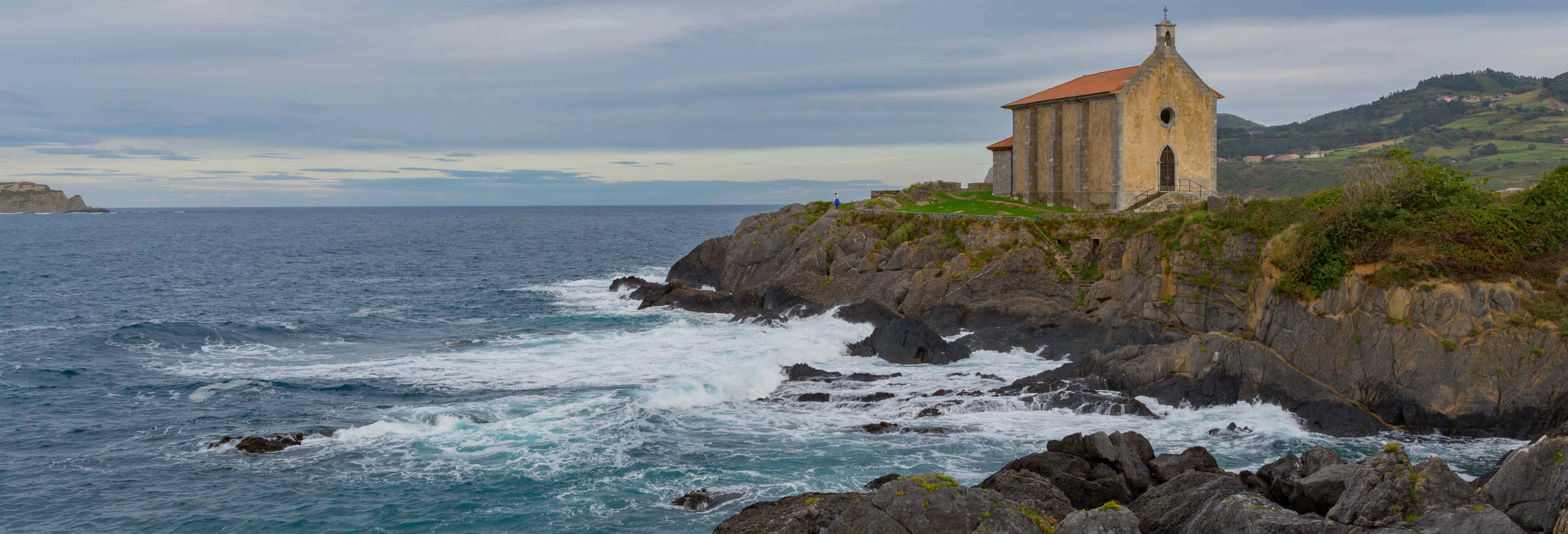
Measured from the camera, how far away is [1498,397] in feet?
75.3

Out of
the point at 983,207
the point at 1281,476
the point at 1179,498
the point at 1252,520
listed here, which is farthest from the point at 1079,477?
the point at 983,207

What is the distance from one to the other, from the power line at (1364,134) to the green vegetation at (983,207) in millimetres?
82405

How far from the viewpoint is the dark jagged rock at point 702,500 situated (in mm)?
18516

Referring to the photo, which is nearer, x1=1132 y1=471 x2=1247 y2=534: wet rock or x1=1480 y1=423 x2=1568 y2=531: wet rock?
x1=1480 y1=423 x2=1568 y2=531: wet rock

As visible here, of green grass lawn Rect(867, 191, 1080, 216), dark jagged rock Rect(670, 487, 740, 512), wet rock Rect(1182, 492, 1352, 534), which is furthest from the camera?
green grass lawn Rect(867, 191, 1080, 216)

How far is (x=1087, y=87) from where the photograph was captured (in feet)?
146

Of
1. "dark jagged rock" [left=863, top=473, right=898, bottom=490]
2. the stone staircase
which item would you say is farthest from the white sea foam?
the stone staircase

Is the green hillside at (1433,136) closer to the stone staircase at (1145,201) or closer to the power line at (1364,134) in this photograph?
the power line at (1364,134)

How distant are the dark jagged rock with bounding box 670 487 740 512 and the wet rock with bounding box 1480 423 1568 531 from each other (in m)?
12.5

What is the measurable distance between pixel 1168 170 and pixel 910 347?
18.0m

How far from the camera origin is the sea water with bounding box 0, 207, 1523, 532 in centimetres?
1922

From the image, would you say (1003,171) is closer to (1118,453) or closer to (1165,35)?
(1165,35)

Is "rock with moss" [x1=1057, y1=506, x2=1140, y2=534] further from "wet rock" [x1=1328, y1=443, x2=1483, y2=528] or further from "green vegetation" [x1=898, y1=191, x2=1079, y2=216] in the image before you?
"green vegetation" [x1=898, y1=191, x2=1079, y2=216]

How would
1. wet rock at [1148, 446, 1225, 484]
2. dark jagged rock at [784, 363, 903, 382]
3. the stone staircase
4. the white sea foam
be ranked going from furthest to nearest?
the stone staircase < dark jagged rock at [784, 363, 903, 382] < the white sea foam < wet rock at [1148, 446, 1225, 484]
